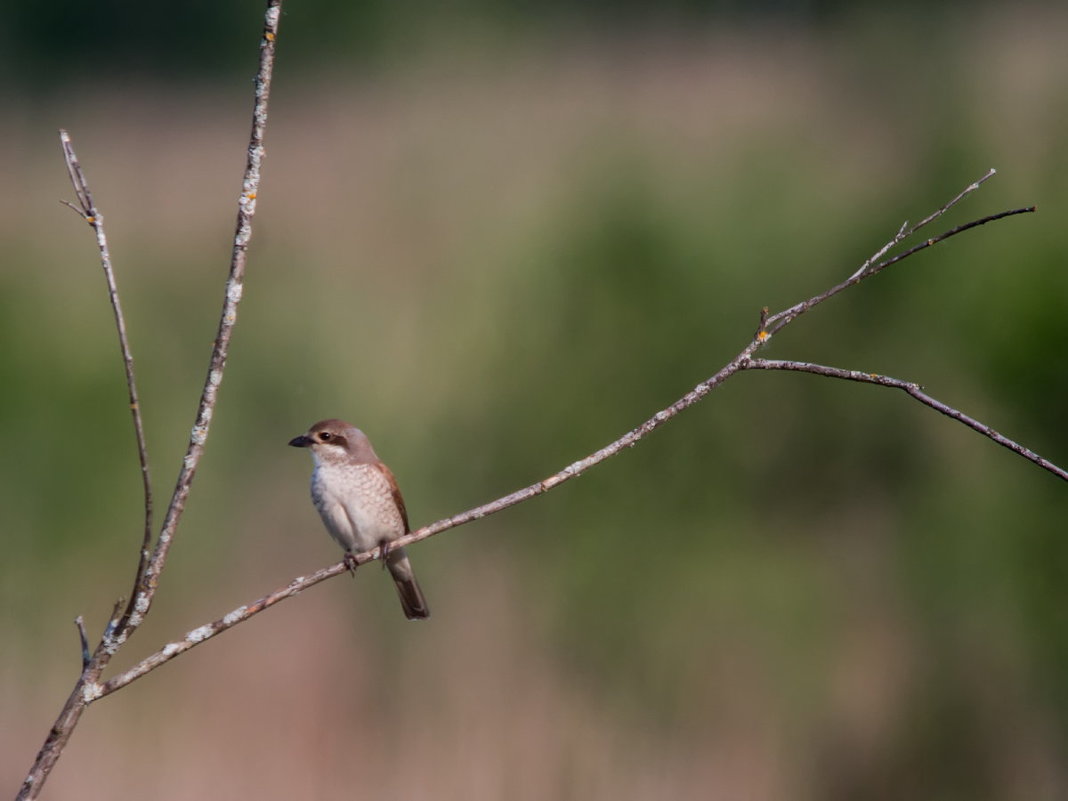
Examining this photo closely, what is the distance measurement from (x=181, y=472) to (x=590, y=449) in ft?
19.7

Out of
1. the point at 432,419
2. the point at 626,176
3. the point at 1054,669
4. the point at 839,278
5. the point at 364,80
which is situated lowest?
the point at 1054,669

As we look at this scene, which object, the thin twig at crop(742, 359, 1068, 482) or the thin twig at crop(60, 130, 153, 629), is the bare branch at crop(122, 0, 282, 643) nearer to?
the thin twig at crop(60, 130, 153, 629)

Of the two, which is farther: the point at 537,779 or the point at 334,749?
the point at 334,749

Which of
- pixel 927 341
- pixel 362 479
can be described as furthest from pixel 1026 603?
pixel 362 479

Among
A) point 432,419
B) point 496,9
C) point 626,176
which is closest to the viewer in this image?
point 432,419

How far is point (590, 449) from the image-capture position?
25.7ft

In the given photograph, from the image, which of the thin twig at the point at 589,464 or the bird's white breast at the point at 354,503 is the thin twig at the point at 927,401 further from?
the bird's white breast at the point at 354,503

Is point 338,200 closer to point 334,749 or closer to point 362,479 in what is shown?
point 334,749

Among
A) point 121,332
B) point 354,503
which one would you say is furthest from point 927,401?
point 354,503

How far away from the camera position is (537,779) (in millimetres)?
5938

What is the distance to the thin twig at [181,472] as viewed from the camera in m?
1.89

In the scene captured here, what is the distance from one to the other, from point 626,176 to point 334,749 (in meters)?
4.77

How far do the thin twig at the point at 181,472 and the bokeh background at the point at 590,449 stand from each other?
168 inches

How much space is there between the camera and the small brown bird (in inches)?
170
